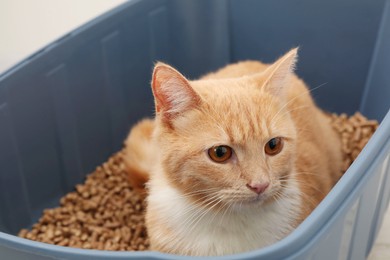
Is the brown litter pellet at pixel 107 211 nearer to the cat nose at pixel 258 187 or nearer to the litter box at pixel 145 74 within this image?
the litter box at pixel 145 74

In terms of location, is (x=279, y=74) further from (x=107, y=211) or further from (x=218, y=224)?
(x=107, y=211)

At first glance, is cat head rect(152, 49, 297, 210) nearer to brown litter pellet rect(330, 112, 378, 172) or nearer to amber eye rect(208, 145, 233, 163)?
amber eye rect(208, 145, 233, 163)

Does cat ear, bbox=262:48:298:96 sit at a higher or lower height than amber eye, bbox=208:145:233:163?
higher

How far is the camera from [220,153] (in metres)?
1.10

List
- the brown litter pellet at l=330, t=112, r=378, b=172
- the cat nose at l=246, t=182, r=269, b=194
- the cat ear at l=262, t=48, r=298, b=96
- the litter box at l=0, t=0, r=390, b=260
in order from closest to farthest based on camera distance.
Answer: the cat nose at l=246, t=182, r=269, b=194, the cat ear at l=262, t=48, r=298, b=96, the litter box at l=0, t=0, r=390, b=260, the brown litter pellet at l=330, t=112, r=378, b=172

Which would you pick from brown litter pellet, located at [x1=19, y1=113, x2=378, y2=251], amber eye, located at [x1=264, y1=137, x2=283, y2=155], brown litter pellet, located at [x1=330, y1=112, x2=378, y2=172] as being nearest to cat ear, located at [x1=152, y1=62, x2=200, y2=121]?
amber eye, located at [x1=264, y1=137, x2=283, y2=155]

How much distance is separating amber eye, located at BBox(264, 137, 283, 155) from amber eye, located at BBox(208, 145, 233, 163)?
9 cm

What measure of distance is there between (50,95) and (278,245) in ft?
3.28

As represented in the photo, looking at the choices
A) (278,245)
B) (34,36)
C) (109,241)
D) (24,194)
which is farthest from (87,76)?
(278,245)

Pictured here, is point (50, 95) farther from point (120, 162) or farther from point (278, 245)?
point (278, 245)

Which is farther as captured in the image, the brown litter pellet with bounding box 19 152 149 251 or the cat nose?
the brown litter pellet with bounding box 19 152 149 251

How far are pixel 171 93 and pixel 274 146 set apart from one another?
232 mm

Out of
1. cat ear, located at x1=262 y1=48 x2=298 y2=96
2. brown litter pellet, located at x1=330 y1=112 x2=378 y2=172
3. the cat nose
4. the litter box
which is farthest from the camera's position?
brown litter pellet, located at x1=330 y1=112 x2=378 y2=172

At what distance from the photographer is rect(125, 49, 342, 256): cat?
3.60 feet
